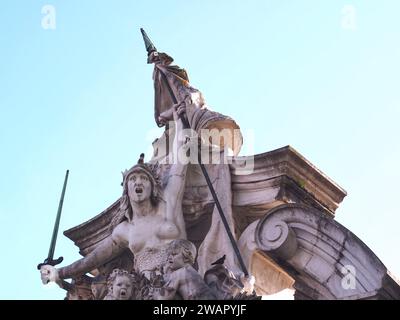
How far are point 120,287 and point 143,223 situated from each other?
Answer: 1592mm

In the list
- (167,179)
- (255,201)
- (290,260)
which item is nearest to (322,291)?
(290,260)

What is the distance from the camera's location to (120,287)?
10859 millimetres

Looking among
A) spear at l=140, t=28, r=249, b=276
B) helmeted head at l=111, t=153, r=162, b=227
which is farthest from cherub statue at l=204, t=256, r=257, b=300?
helmeted head at l=111, t=153, r=162, b=227

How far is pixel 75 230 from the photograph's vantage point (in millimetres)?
13477

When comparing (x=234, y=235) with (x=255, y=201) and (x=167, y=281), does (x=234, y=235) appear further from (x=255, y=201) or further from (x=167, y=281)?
(x=167, y=281)

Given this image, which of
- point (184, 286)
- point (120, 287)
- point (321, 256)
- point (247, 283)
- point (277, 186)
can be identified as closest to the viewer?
point (184, 286)

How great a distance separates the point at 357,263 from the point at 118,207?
10.8 ft

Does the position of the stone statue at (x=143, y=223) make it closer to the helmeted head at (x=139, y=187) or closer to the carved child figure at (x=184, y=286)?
the helmeted head at (x=139, y=187)

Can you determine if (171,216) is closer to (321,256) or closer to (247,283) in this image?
(247,283)

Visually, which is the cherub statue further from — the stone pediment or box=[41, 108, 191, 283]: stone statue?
the stone pediment

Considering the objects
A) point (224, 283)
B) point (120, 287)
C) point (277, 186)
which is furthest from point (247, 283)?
point (277, 186)

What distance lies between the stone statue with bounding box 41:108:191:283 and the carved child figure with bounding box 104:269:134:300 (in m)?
0.89

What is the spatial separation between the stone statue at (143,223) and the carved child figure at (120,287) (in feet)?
2.93

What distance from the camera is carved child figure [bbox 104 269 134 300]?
10820 mm
